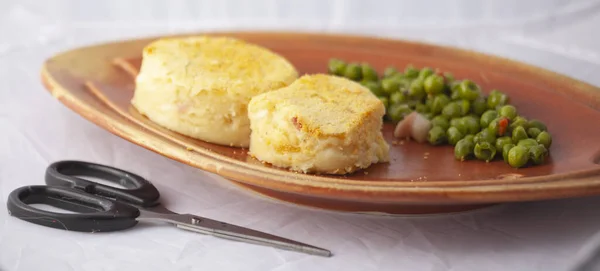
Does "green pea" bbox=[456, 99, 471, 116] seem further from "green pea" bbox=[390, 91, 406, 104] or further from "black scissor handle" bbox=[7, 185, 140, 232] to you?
"black scissor handle" bbox=[7, 185, 140, 232]

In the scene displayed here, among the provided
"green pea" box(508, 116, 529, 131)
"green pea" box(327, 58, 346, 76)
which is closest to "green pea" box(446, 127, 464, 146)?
"green pea" box(508, 116, 529, 131)

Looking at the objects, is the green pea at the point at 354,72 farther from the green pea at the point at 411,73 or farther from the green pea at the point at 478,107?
the green pea at the point at 478,107

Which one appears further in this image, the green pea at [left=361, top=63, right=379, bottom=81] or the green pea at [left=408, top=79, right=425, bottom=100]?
the green pea at [left=361, top=63, right=379, bottom=81]

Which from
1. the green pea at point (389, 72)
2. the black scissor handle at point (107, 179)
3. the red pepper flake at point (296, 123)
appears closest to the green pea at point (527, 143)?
the red pepper flake at point (296, 123)

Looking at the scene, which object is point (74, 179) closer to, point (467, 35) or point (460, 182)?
point (460, 182)

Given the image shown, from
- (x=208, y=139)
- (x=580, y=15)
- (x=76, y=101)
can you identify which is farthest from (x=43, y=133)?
(x=580, y=15)

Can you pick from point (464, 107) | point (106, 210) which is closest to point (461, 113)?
point (464, 107)
